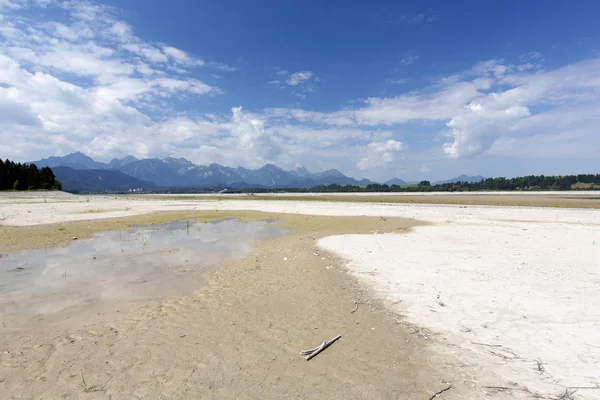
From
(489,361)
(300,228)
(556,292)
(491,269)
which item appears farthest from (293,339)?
(300,228)

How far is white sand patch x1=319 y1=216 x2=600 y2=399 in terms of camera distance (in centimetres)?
604

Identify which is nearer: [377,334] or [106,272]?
[377,334]

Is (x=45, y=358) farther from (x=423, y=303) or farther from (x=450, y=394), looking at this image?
(x=423, y=303)

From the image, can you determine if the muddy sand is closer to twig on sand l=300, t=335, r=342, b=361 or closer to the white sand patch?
twig on sand l=300, t=335, r=342, b=361

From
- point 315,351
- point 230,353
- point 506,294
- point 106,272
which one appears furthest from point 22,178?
point 506,294

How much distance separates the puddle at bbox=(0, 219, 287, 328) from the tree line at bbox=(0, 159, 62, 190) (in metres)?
105

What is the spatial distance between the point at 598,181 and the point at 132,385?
161 metres

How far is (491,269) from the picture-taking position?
1251cm

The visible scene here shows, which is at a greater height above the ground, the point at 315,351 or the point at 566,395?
the point at 566,395

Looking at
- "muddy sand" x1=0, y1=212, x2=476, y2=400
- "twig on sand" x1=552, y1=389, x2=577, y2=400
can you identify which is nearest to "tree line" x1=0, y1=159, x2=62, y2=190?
"muddy sand" x1=0, y1=212, x2=476, y2=400

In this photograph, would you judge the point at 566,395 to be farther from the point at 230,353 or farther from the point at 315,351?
the point at 230,353

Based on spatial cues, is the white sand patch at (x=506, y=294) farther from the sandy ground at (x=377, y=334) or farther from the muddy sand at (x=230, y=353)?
the muddy sand at (x=230, y=353)

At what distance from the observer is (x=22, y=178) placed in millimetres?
97562

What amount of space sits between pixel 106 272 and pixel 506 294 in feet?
51.6
